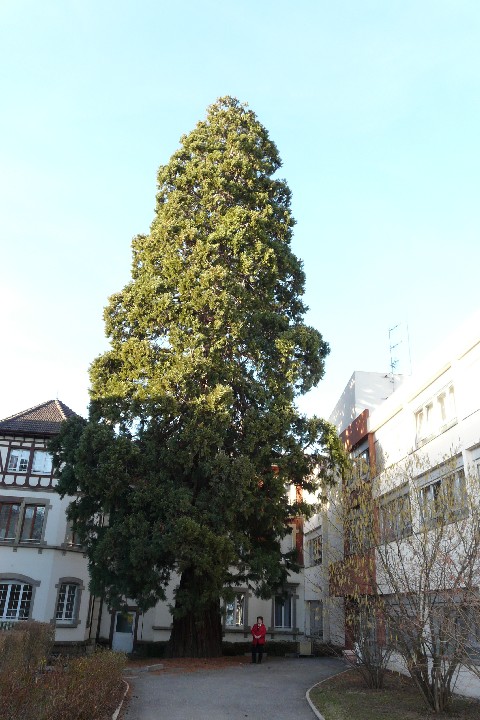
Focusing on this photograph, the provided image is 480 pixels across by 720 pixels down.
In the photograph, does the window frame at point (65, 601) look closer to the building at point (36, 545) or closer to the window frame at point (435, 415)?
the building at point (36, 545)

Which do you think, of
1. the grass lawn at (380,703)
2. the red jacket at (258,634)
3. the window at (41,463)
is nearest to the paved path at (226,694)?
the grass lawn at (380,703)

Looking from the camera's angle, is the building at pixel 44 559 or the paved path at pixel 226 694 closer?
the paved path at pixel 226 694

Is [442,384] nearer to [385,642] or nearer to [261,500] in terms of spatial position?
[261,500]

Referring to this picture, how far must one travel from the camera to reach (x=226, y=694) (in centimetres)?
1357

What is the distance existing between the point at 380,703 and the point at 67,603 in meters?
17.6

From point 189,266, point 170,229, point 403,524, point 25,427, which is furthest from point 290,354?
point 25,427

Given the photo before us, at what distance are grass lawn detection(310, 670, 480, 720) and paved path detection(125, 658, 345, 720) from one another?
1.65 ft

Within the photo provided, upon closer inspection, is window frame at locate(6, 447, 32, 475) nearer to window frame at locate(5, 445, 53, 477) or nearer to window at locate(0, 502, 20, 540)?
window frame at locate(5, 445, 53, 477)

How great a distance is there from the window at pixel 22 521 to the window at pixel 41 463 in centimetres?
146

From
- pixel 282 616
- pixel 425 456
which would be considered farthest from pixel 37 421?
pixel 425 456

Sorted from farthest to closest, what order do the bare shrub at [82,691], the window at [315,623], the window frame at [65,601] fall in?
the window at [315,623] → the window frame at [65,601] → the bare shrub at [82,691]

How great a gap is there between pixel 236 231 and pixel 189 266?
2.09 m

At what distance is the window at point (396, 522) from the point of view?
1280 centimetres

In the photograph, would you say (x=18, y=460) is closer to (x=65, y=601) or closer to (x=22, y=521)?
(x=22, y=521)
